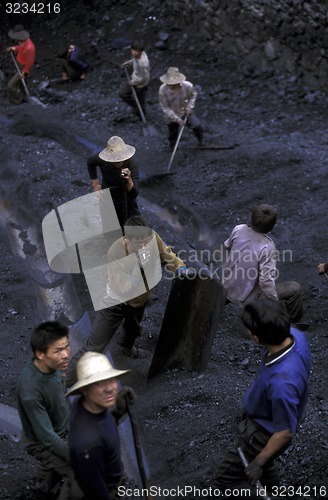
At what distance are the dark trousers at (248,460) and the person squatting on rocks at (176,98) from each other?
6200 millimetres

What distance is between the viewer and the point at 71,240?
845 centimetres

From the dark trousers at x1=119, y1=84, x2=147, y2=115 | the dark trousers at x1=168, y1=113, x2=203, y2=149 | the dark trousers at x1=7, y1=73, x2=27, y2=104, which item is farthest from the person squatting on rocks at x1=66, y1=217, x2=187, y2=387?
the dark trousers at x1=7, y1=73, x2=27, y2=104

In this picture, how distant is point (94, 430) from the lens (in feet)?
11.9

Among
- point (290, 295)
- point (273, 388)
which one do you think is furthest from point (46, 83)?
point (273, 388)

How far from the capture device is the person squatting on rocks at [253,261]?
5.76 meters

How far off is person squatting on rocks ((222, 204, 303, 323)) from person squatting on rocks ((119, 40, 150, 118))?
19.3 ft

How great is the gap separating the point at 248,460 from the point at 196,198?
5755mm

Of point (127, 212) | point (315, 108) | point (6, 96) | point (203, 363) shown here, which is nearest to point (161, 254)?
point (203, 363)

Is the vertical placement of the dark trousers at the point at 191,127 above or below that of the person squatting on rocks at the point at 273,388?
below

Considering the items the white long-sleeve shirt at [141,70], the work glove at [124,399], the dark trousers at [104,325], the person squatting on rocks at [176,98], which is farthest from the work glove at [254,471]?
the white long-sleeve shirt at [141,70]

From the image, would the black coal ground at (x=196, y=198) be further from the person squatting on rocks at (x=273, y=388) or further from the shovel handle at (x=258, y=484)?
the person squatting on rocks at (x=273, y=388)

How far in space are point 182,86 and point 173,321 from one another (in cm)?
448

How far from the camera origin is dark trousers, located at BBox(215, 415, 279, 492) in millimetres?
4262

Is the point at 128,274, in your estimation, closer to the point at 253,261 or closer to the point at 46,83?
the point at 253,261
